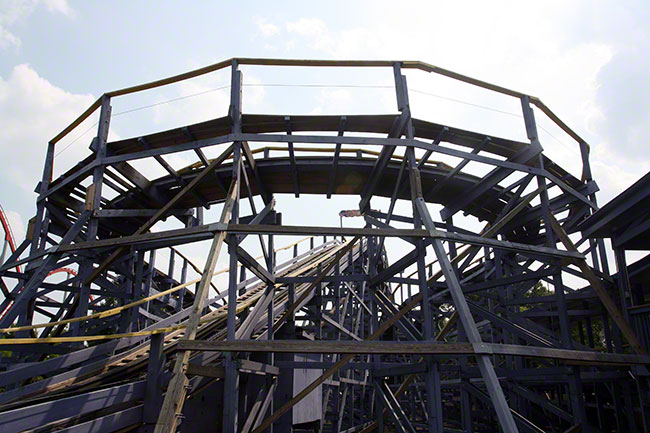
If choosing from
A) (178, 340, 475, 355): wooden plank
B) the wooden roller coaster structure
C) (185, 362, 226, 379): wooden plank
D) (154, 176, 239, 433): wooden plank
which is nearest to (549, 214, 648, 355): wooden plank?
the wooden roller coaster structure

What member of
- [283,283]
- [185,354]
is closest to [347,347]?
[185,354]

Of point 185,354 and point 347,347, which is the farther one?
point 347,347

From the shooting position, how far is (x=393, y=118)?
8859 millimetres

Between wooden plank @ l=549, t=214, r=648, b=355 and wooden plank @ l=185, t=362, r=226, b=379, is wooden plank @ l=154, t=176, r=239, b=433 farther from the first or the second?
wooden plank @ l=549, t=214, r=648, b=355

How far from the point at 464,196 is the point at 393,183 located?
1.74 meters

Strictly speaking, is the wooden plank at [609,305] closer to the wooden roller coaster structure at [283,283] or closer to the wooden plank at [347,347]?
the wooden roller coaster structure at [283,283]

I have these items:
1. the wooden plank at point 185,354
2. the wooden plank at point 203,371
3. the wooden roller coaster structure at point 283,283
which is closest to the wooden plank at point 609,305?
the wooden roller coaster structure at point 283,283

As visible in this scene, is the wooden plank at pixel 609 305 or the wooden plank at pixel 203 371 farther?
the wooden plank at pixel 609 305

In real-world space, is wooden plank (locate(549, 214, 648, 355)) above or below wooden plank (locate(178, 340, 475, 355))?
above

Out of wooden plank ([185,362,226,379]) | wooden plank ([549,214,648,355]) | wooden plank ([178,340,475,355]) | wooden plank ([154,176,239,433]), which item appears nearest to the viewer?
wooden plank ([154,176,239,433])

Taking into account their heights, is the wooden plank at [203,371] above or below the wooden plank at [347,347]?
below

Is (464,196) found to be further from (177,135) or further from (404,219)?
(177,135)

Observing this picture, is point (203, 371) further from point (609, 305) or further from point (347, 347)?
point (609, 305)

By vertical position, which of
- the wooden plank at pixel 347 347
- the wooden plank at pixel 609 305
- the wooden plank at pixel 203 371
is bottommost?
the wooden plank at pixel 203 371
